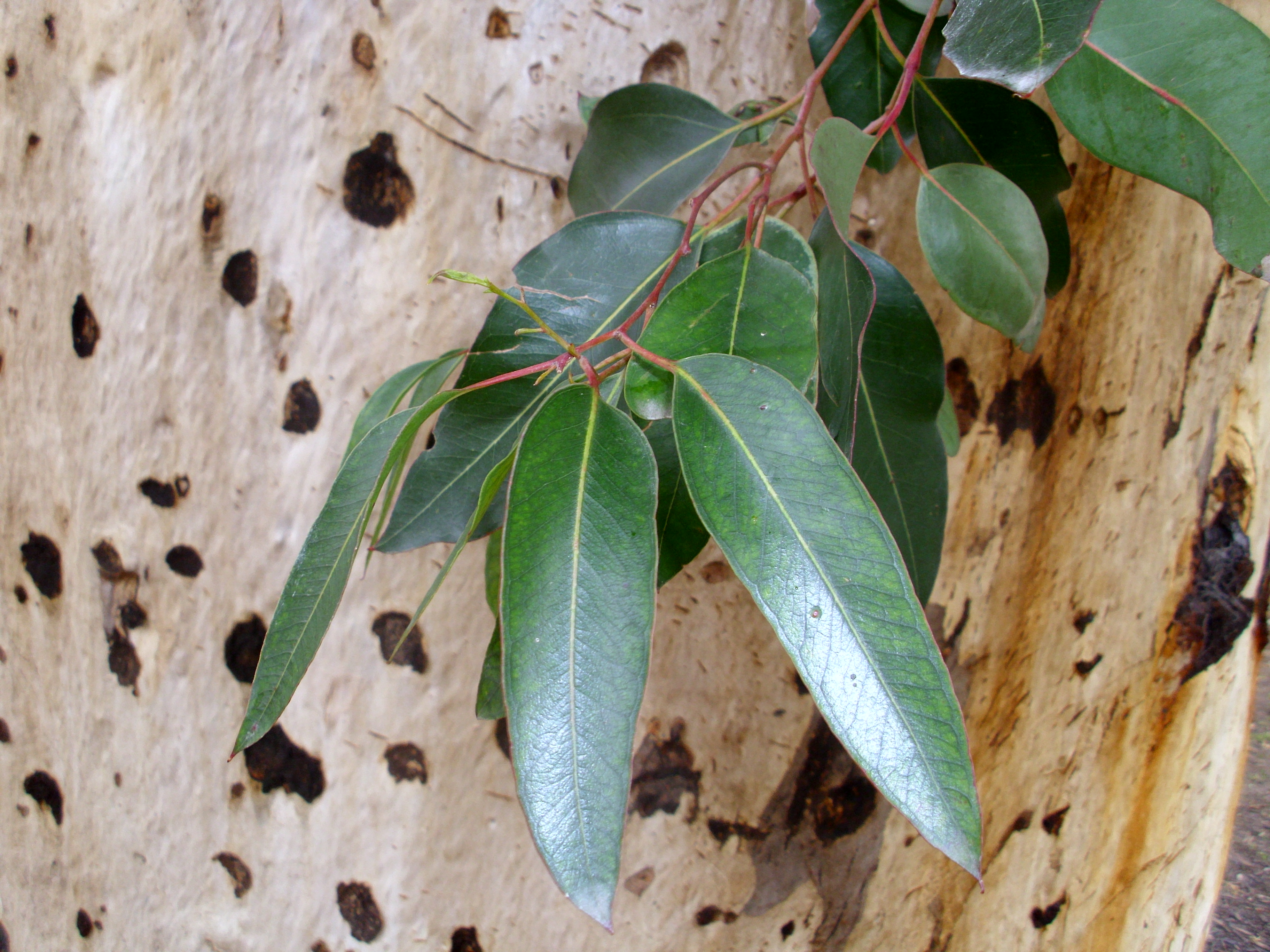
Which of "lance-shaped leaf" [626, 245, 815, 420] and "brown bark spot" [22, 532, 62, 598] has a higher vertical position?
"lance-shaped leaf" [626, 245, 815, 420]

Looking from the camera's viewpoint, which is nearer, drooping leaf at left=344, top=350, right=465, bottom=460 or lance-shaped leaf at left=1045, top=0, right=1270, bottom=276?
lance-shaped leaf at left=1045, top=0, right=1270, bottom=276

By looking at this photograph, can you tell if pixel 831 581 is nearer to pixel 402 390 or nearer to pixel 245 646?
pixel 402 390

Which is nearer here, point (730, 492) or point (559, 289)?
point (730, 492)

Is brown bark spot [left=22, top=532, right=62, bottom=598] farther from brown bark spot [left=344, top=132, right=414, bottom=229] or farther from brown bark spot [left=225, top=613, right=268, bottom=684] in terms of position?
brown bark spot [left=344, top=132, right=414, bottom=229]

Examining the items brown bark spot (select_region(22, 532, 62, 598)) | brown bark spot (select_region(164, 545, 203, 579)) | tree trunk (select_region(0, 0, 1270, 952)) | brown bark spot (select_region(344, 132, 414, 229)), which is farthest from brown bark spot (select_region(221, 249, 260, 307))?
brown bark spot (select_region(22, 532, 62, 598))

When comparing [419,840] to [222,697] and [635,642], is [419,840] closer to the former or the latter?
[222,697]

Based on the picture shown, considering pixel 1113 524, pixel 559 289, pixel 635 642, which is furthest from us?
pixel 1113 524

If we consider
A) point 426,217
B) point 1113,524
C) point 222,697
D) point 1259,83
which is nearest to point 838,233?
point 1259,83
